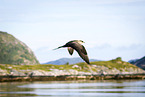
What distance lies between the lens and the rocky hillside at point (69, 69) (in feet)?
357

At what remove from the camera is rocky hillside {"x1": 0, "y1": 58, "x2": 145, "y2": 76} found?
357 feet

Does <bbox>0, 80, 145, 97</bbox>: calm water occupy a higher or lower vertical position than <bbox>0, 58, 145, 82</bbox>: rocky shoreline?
lower

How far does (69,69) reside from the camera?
410 ft

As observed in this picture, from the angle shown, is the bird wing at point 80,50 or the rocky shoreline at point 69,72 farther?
the rocky shoreline at point 69,72

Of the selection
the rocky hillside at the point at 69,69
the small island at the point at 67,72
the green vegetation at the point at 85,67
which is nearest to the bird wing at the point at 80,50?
the small island at the point at 67,72

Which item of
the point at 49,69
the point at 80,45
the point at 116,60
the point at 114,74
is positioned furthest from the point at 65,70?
the point at 80,45

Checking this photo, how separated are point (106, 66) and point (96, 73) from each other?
12650mm

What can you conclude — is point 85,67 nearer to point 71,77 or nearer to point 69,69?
point 69,69

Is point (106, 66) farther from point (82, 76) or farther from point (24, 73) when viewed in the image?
point (24, 73)

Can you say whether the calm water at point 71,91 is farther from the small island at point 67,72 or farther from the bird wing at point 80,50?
the bird wing at point 80,50

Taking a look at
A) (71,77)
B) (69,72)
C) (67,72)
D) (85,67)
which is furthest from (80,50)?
(85,67)

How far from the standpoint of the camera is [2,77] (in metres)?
101

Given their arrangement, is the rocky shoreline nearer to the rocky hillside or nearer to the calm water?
the rocky hillside

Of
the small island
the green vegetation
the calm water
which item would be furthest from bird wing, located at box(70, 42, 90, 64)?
the green vegetation
